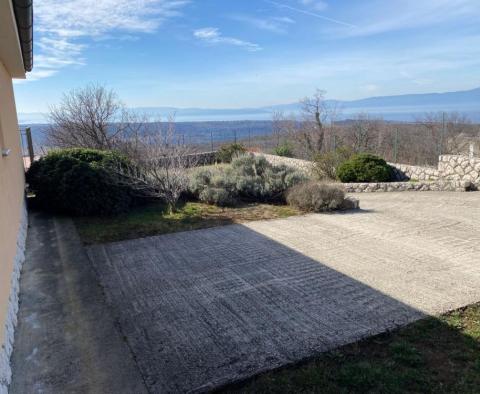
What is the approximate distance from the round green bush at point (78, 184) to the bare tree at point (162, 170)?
37cm

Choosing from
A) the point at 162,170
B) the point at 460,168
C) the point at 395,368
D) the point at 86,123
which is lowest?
the point at 395,368

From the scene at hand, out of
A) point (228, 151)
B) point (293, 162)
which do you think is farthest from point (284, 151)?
point (228, 151)

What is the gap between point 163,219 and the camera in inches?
348

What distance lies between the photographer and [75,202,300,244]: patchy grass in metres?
7.76

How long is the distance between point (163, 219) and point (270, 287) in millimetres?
4398

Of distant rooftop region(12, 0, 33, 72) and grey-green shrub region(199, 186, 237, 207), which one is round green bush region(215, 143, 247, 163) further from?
distant rooftop region(12, 0, 33, 72)

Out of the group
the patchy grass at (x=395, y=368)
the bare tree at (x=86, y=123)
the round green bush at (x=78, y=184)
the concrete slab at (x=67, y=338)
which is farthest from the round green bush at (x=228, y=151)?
the patchy grass at (x=395, y=368)

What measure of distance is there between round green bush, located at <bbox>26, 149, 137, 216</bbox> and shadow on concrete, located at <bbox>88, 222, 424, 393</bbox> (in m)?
2.50

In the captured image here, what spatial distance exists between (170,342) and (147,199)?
6942 mm

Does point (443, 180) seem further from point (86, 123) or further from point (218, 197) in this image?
point (86, 123)

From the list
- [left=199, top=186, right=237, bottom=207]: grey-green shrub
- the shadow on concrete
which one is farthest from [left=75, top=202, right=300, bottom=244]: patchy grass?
the shadow on concrete

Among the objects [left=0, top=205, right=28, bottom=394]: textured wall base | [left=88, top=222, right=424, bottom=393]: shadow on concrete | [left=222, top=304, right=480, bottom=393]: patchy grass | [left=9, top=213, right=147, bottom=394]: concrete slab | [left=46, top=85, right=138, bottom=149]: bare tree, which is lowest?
[left=222, top=304, right=480, bottom=393]: patchy grass

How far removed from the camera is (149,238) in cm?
743

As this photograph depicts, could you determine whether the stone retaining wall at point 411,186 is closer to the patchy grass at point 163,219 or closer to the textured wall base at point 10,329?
the patchy grass at point 163,219
